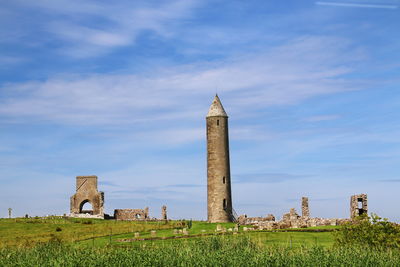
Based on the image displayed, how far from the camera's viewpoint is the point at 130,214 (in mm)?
63312

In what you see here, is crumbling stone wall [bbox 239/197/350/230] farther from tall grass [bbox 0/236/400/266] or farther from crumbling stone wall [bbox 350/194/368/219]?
tall grass [bbox 0/236/400/266]

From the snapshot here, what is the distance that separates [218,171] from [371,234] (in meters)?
27.8

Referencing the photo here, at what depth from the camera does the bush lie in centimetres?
2348

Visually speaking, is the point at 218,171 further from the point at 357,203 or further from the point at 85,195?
the point at 85,195

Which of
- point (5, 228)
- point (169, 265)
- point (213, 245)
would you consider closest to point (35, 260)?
point (169, 265)

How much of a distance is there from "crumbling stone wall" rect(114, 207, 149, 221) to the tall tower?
14.1 metres

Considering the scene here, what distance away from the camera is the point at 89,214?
6062 cm

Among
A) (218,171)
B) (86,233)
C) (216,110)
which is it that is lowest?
(86,233)

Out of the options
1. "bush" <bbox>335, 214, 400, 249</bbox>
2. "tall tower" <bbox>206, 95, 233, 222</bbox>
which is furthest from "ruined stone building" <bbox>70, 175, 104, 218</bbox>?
"bush" <bbox>335, 214, 400, 249</bbox>

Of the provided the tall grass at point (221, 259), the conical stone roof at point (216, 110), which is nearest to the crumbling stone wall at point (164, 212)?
the conical stone roof at point (216, 110)

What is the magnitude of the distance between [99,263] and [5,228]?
3092 centimetres

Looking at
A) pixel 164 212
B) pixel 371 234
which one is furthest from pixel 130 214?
pixel 371 234

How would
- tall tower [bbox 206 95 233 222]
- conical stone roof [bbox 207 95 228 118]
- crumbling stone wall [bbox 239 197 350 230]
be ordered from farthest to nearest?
conical stone roof [bbox 207 95 228 118] < tall tower [bbox 206 95 233 222] < crumbling stone wall [bbox 239 197 350 230]

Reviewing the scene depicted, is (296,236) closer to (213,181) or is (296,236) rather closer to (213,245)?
(213,245)
